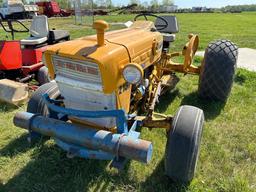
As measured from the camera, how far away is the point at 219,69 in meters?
4.50

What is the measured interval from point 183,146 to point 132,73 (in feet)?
2.55

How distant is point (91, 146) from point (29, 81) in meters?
3.77

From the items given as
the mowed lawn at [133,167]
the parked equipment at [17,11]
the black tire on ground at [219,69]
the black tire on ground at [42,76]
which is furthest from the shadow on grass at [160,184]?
the parked equipment at [17,11]

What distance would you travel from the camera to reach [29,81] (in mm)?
6043

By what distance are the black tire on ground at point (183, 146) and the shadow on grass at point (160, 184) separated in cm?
10

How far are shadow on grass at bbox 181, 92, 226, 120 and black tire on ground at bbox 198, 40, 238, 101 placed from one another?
139 millimetres

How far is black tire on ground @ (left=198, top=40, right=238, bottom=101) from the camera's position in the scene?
14.7ft

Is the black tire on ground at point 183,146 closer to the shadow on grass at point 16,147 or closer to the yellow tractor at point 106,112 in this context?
the yellow tractor at point 106,112

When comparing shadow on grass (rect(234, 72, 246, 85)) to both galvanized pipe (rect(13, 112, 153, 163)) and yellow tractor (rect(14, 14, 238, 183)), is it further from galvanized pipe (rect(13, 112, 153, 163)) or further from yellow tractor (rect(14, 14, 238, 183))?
galvanized pipe (rect(13, 112, 153, 163))

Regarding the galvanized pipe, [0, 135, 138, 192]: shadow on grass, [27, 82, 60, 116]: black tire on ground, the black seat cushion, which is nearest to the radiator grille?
the galvanized pipe

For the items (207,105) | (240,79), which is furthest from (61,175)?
(240,79)

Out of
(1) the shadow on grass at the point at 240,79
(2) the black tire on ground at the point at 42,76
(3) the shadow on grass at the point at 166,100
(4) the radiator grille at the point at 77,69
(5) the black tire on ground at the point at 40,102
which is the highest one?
(4) the radiator grille at the point at 77,69

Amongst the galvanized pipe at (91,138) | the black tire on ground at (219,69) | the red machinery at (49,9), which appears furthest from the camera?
the red machinery at (49,9)

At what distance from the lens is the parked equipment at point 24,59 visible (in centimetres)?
488
